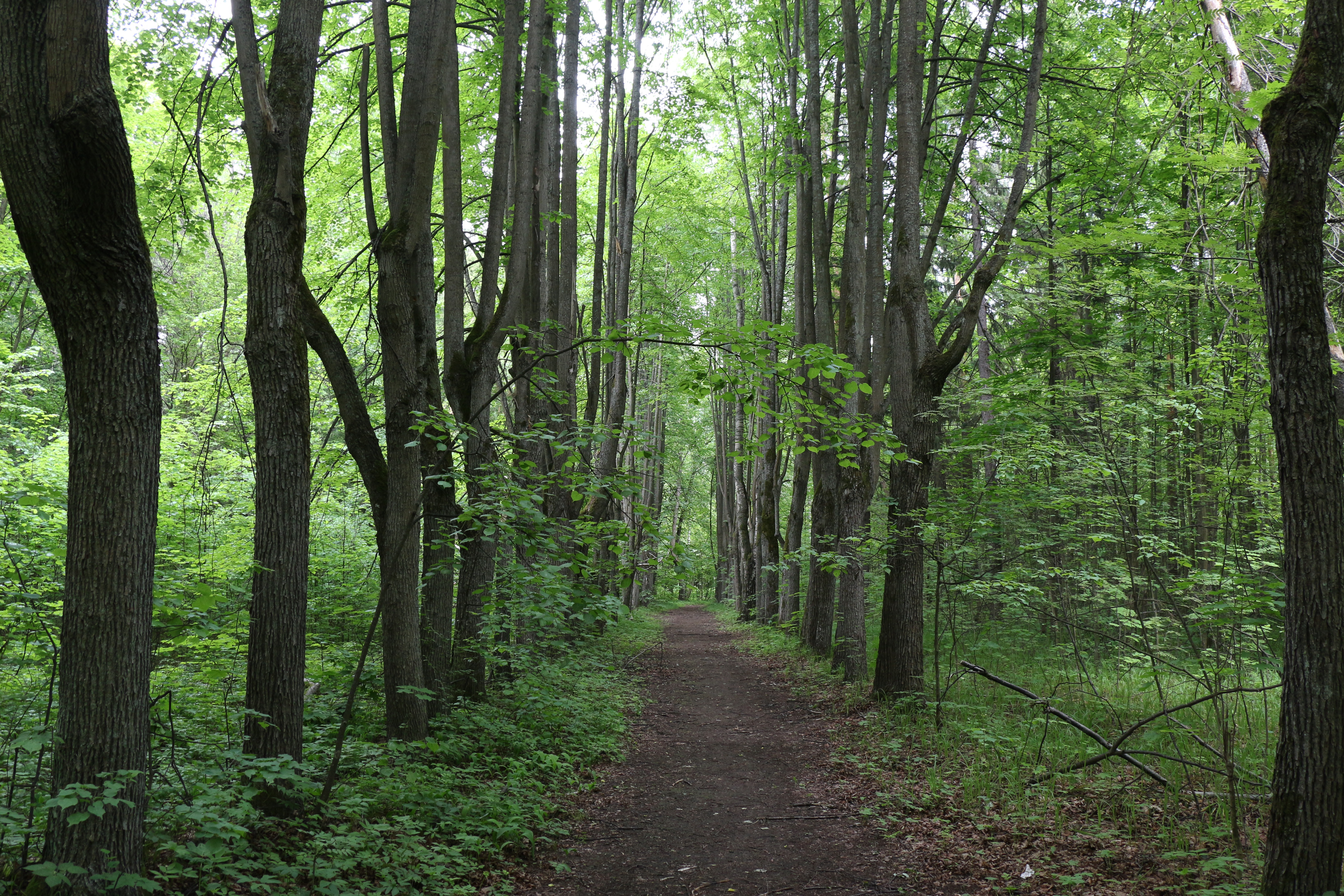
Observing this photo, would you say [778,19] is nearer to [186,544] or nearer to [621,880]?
[186,544]

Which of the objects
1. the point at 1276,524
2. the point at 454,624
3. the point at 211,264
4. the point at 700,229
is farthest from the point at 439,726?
the point at 211,264

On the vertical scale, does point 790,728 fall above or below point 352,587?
below

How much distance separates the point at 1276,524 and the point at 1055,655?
336cm

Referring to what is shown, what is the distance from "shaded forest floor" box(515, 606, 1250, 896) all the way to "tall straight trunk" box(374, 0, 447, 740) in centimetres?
170

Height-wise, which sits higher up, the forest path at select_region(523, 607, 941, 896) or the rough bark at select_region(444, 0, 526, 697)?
the rough bark at select_region(444, 0, 526, 697)

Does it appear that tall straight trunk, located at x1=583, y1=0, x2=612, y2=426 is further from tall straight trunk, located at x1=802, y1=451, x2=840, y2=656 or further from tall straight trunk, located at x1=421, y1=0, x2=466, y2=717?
tall straight trunk, located at x1=421, y1=0, x2=466, y2=717

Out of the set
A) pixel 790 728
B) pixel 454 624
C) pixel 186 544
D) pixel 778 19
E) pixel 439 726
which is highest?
pixel 778 19

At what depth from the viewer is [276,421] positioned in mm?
4305

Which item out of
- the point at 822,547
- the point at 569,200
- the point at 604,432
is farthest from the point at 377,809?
the point at 569,200

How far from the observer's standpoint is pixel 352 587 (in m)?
9.27

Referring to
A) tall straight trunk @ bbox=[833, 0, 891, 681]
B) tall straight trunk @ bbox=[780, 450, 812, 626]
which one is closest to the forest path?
tall straight trunk @ bbox=[833, 0, 891, 681]

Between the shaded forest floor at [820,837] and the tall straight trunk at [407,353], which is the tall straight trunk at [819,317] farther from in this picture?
the tall straight trunk at [407,353]

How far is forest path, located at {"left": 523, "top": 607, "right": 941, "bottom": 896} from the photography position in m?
4.29

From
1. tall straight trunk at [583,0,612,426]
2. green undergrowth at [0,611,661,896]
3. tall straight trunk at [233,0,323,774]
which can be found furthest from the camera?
tall straight trunk at [583,0,612,426]
